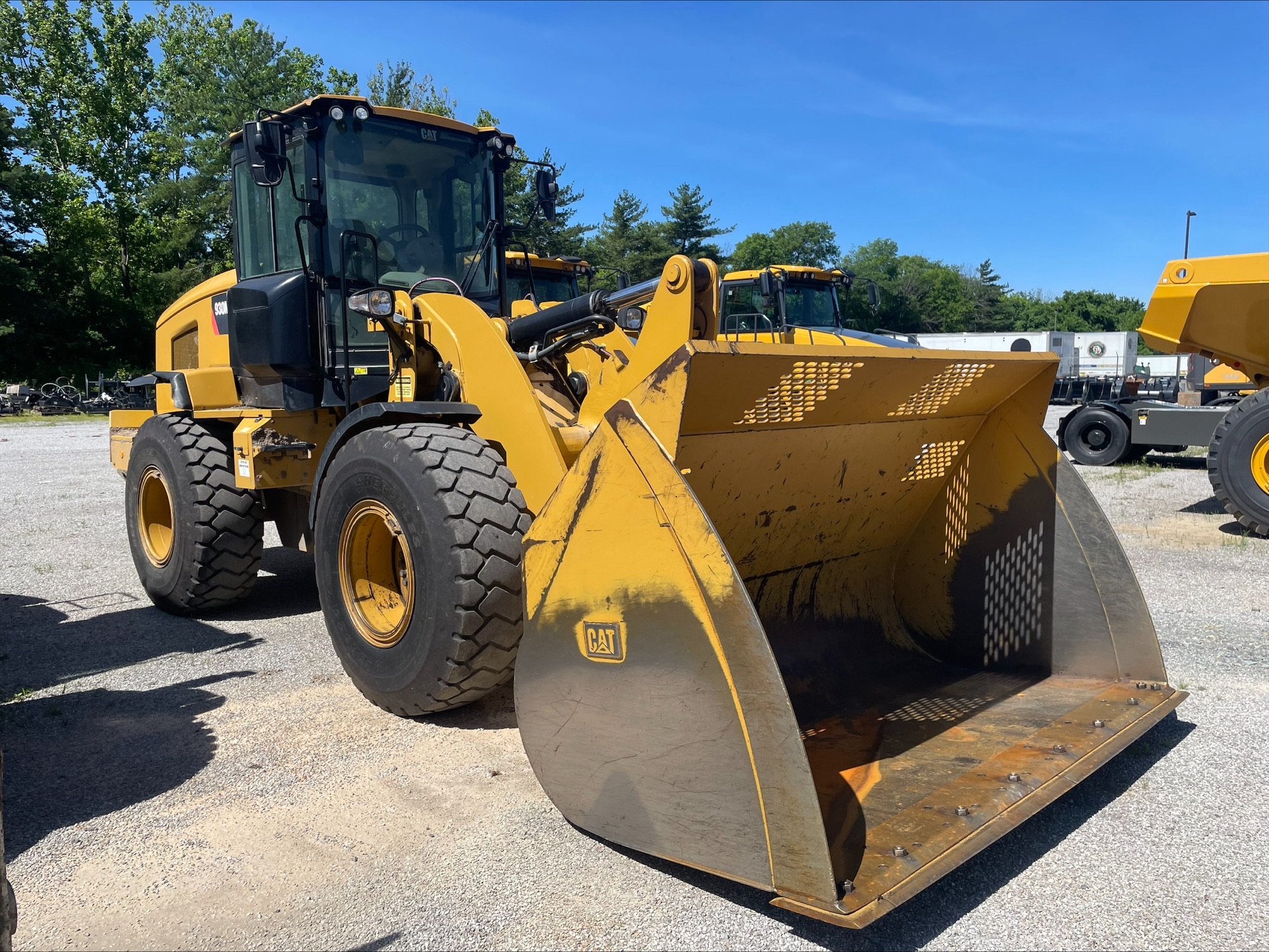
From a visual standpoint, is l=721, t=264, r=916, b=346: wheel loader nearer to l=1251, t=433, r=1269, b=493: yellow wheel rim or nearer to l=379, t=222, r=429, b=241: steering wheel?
l=1251, t=433, r=1269, b=493: yellow wheel rim

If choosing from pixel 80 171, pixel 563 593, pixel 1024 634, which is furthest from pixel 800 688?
pixel 80 171

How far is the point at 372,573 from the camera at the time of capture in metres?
4.34

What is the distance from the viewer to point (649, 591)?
2.70 metres

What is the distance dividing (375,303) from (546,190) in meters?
1.52

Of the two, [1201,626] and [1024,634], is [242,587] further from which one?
[1201,626]

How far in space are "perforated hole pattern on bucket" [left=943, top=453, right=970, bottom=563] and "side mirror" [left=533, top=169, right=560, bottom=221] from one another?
279 cm

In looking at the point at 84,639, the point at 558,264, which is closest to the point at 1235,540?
the point at 84,639

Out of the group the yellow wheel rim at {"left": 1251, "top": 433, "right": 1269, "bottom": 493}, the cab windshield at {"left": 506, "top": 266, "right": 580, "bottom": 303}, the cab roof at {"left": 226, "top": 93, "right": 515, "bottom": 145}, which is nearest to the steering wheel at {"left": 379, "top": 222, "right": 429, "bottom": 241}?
the cab roof at {"left": 226, "top": 93, "right": 515, "bottom": 145}

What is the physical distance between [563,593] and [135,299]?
41.6 m

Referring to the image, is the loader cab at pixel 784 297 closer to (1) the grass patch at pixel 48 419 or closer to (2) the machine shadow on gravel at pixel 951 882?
(2) the machine shadow on gravel at pixel 951 882

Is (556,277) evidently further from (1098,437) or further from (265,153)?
(265,153)

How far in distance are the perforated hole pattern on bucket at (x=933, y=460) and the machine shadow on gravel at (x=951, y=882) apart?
137 centimetres

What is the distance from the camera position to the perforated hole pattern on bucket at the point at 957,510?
4.30 meters

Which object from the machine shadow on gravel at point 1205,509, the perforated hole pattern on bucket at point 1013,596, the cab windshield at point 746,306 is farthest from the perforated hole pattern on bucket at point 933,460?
the cab windshield at point 746,306
